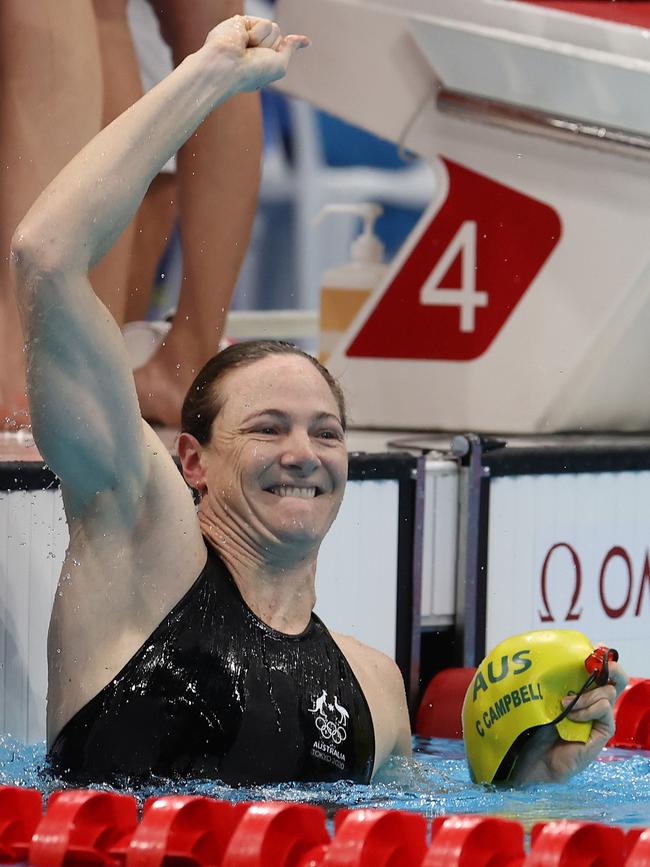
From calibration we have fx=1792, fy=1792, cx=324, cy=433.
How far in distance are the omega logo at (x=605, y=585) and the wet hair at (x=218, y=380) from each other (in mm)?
1106

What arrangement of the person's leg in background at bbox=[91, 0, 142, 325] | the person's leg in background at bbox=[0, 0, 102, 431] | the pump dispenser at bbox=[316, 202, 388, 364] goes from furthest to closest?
the pump dispenser at bbox=[316, 202, 388, 364] < the person's leg in background at bbox=[91, 0, 142, 325] < the person's leg in background at bbox=[0, 0, 102, 431]

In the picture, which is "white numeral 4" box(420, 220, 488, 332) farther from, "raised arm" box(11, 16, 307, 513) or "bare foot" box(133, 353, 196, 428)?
"raised arm" box(11, 16, 307, 513)

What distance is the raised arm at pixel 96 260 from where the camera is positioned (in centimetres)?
175

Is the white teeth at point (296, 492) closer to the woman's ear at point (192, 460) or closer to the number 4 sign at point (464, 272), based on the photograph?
the woman's ear at point (192, 460)

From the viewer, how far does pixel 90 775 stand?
1918 mm

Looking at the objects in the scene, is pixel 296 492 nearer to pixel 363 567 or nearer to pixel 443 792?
pixel 443 792

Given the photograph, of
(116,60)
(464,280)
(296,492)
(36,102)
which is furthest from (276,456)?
(464,280)

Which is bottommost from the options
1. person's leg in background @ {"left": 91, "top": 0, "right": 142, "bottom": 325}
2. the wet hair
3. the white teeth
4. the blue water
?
the blue water

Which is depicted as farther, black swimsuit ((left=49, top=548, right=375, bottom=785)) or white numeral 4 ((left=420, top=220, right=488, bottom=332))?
white numeral 4 ((left=420, top=220, right=488, bottom=332))

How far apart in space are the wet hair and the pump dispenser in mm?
1792

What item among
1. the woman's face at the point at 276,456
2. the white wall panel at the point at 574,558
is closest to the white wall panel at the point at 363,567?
the white wall panel at the point at 574,558

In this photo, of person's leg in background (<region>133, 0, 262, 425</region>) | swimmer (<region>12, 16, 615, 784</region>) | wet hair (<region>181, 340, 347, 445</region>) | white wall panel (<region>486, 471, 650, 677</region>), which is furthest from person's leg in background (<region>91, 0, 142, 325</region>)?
swimmer (<region>12, 16, 615, 784</region>)

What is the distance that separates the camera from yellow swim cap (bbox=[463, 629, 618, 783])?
2.09 meters

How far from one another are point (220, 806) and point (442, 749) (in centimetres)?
102
